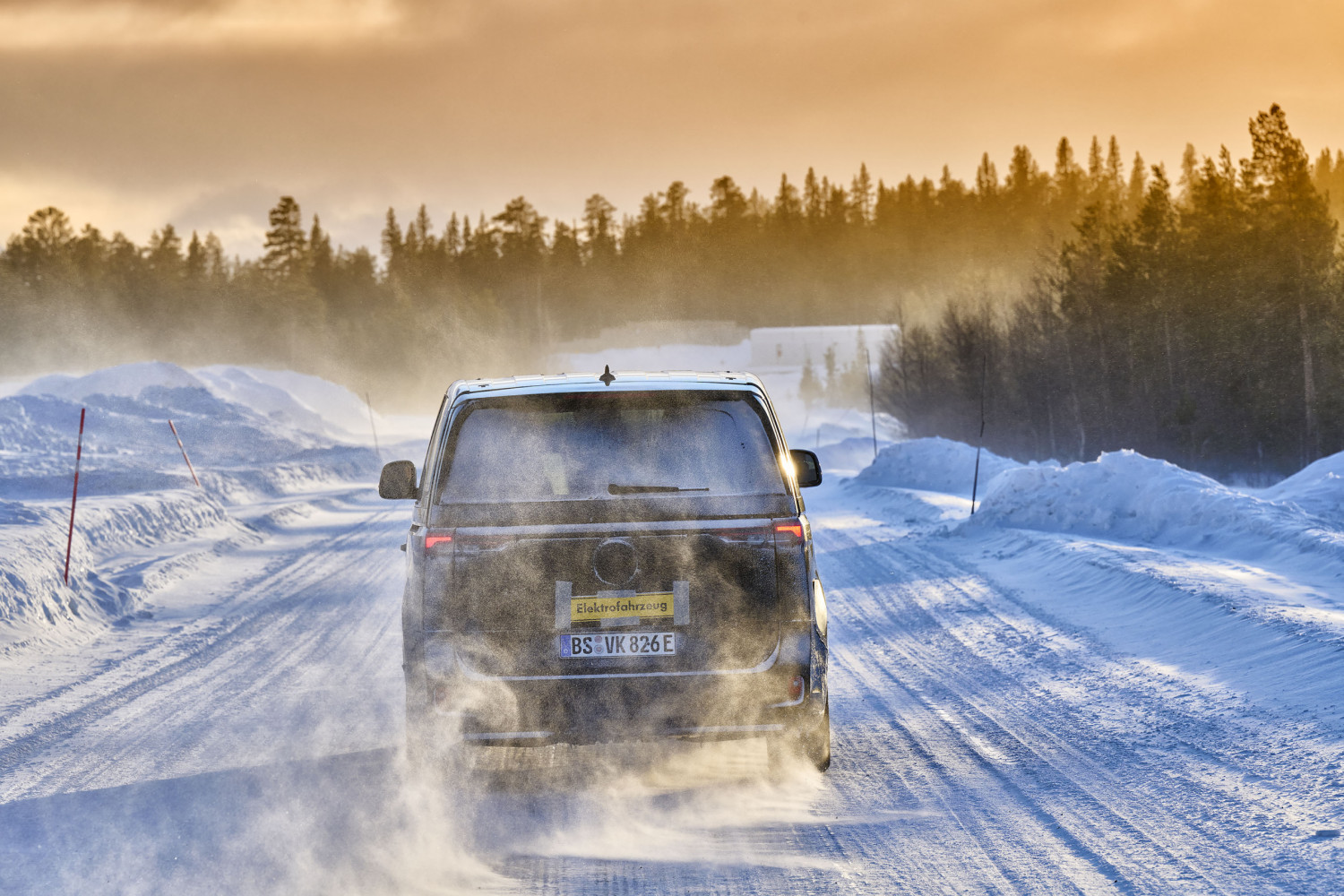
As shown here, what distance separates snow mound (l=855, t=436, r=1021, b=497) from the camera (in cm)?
2550

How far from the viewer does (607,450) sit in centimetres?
503

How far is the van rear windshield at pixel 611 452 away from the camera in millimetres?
4926

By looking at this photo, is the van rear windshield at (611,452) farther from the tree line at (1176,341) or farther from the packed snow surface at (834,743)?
the tree line at (1176,341)

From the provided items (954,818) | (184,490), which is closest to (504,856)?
(954,818)

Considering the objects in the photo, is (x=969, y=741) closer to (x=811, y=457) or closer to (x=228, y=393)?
(x=811, y=457)

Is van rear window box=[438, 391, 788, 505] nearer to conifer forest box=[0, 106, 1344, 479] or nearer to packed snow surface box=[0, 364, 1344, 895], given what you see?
packed snow surface box=[0, 364, 1344, 895]

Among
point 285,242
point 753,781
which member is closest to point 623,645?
point 753,781

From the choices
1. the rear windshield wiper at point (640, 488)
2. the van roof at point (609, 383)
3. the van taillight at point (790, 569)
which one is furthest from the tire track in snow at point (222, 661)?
the van taillight at point (790, 569)

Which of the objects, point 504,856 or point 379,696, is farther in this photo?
point 379,696

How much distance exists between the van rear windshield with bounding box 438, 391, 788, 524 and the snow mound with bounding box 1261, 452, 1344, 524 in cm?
1232

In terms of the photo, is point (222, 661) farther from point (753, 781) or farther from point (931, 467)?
point (931, 467)

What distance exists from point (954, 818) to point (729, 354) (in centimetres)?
15260

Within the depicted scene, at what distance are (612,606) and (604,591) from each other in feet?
0.22

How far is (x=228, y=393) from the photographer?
60.4m
